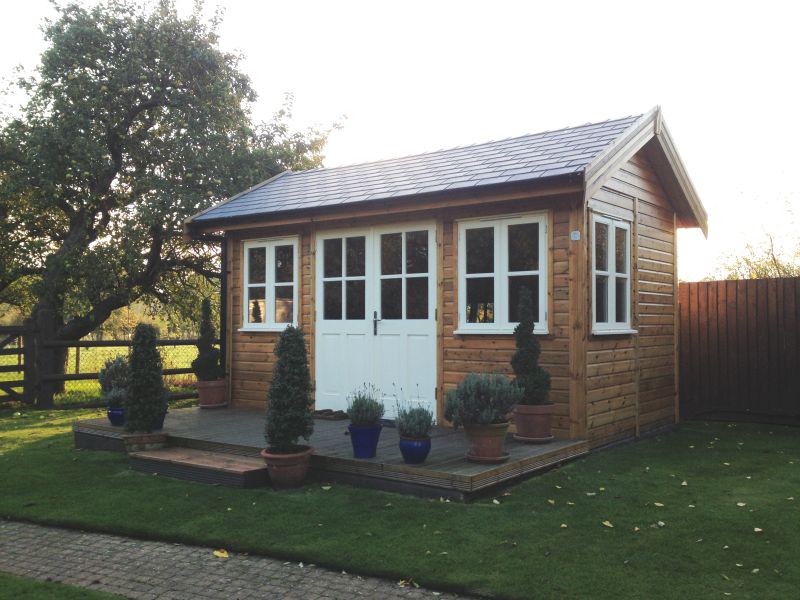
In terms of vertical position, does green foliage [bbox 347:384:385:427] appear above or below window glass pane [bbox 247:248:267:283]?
below

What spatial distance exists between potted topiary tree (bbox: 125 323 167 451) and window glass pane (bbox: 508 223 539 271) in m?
4.13

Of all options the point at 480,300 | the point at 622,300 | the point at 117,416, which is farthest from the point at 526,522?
the point at 117,416

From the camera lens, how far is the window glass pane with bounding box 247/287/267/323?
32.9 ft

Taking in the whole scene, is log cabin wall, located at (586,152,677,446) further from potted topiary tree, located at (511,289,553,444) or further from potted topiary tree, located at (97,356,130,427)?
potted topiary tree, located at (97,356,130,427)

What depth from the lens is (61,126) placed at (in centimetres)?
1400

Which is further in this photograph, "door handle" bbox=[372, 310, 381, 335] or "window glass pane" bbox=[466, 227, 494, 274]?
"door handle" bbox=[372, 310, 381, 335]

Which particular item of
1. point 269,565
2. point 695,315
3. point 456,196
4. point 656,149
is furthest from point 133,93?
point 269,565

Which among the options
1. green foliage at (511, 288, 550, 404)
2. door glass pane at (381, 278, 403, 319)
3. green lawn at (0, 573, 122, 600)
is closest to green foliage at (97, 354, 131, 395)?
door glass pane at (381, 278, 403, 319)

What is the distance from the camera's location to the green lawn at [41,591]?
12.4ft

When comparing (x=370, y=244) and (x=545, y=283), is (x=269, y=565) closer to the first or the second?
(x=545, y=283)

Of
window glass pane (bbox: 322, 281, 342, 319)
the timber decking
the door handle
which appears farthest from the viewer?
window glass pane (bbox: 322, 281, 342, 319)

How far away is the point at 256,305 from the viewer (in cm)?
1011

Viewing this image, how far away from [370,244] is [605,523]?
193 inches

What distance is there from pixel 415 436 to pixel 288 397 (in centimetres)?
117
